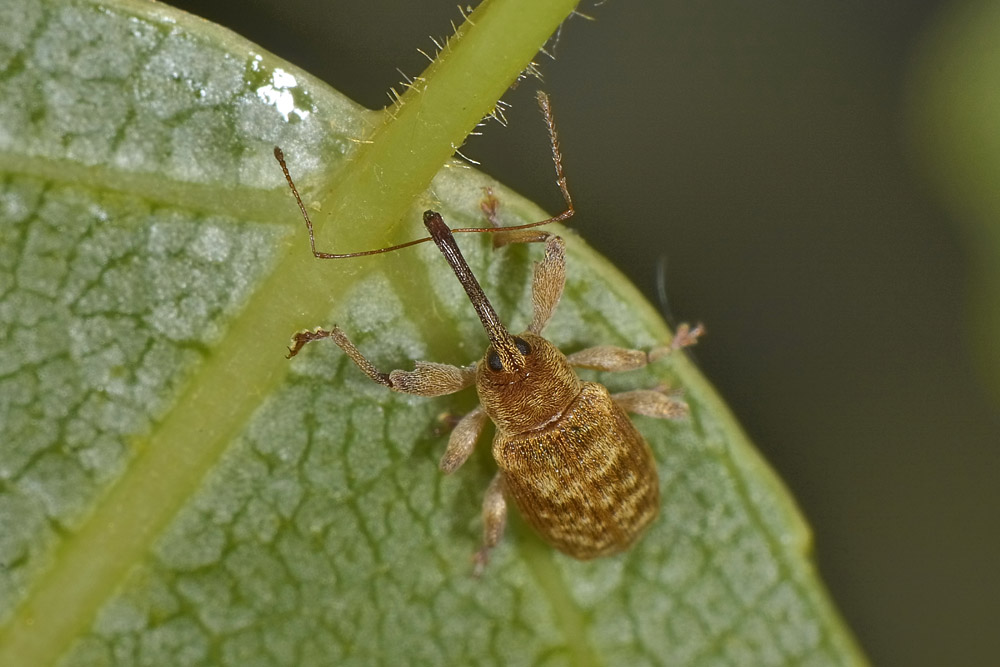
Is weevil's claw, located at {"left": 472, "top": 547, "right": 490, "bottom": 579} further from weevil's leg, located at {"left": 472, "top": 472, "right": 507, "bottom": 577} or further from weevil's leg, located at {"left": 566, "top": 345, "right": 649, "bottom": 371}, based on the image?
weevil's leg, located at {"left": 566, "top": 345, "right": 649, "bottom": 371}

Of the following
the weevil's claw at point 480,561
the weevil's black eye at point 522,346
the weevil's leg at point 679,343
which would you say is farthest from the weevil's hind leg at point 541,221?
the weevil's claw at point 480,561

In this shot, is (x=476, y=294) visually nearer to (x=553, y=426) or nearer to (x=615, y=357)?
(x=615, y=357)

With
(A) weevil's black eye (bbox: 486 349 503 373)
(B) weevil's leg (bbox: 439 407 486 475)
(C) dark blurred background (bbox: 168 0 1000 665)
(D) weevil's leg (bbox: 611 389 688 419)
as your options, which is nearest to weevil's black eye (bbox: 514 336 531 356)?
(A) weevil's black eye (bbox: 486 349 503 373)

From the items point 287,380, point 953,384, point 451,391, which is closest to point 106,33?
point 287,380

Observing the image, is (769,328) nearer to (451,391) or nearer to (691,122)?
(691,122)

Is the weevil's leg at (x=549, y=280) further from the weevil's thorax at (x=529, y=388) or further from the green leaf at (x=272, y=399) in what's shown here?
the weevil's thorax at (x=529, y=388)

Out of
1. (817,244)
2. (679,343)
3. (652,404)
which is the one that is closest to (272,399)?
(652,404)
